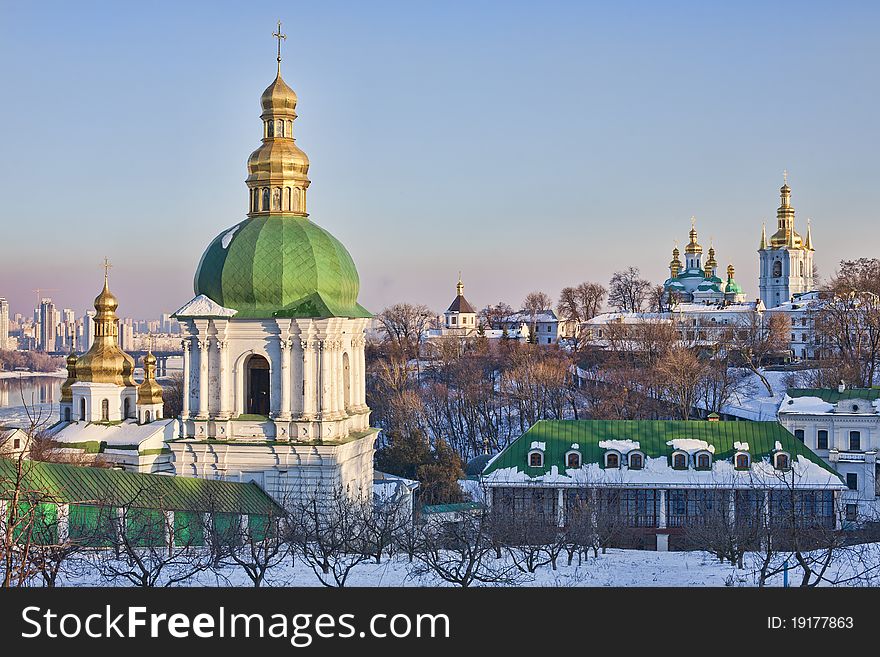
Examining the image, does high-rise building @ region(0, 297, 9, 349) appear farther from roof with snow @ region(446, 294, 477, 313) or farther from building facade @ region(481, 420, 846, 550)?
building facade @ region(481, 420, 846, 550)

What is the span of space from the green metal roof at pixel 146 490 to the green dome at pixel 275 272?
3.54 meters

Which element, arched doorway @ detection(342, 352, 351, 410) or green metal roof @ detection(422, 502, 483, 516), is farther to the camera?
green metal roof @ detection(422, 502, 483, 516)

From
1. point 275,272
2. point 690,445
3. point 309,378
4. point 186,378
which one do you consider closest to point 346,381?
point 309,378

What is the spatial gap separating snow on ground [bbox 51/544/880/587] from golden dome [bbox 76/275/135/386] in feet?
77.3

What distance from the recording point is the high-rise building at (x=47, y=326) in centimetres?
16862

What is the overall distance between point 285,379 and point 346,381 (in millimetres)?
1799

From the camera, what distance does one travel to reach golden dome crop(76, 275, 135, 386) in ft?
135

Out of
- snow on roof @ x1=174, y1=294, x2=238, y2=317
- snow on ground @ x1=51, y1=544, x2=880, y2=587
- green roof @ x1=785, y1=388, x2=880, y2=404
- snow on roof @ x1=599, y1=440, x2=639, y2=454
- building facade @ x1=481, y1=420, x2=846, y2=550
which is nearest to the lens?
snow on ground @ x1=51, y1=544, x2=880, y2=587

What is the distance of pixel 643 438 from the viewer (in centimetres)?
3381

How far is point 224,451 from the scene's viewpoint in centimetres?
2447

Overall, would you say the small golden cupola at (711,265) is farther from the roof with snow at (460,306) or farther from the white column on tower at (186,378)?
the white column on tower at (186,378)

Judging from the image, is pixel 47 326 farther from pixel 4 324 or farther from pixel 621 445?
pixel 621 445

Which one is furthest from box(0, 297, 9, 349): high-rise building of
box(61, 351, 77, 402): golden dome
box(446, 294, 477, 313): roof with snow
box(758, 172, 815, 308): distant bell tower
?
box(61, 351, 77, 402): golden dome

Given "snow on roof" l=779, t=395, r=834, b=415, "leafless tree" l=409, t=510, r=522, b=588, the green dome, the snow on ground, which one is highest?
the green dome
